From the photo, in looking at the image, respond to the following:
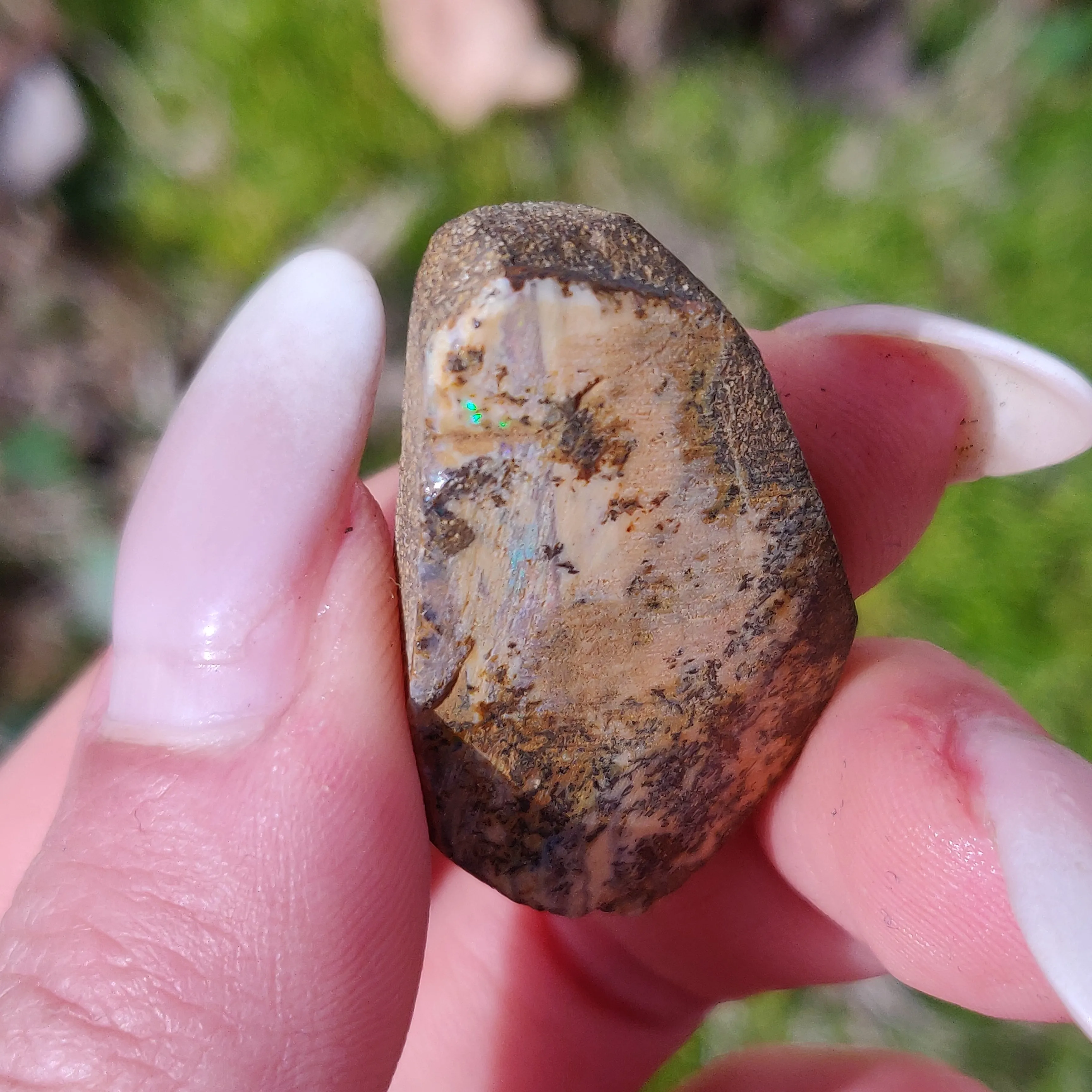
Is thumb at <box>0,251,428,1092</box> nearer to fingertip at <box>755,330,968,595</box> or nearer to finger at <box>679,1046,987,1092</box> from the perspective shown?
fingertip at <box>755,330,968,595</box>

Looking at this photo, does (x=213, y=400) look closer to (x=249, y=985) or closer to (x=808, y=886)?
(x=249, y=985)

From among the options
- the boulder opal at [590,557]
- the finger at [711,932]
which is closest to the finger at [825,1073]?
the finger at [711,932]

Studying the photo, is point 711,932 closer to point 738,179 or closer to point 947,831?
point 947,831

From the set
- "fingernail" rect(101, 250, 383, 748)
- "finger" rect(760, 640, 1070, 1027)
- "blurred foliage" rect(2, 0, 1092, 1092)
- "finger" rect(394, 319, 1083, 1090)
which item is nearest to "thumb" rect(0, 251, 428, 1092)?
"fingernail" rect(101, 250, 383, 748)

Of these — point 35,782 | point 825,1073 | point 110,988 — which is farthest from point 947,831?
point 35,782

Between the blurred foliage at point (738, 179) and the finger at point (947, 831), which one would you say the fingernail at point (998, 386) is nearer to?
the finger at point (947, 831)

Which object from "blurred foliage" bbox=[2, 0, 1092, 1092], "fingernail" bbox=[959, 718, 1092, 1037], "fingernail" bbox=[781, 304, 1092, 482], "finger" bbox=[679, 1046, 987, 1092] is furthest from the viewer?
"blurred foliage" bbox=[2, 0, 1092, 1092]

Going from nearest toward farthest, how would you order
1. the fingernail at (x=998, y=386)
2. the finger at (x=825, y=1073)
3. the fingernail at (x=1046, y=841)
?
the fingernail at (x=1046, y=841) → the fingernail at (x=998, y=386) → the finger at (x=825, y=1073)
